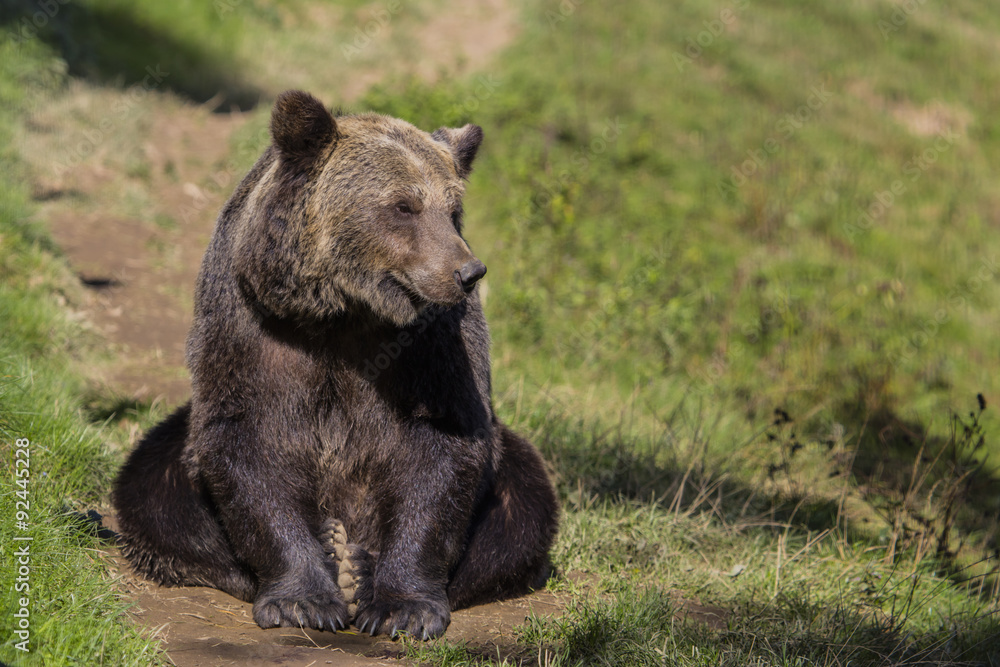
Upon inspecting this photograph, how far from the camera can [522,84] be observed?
42.5 ft

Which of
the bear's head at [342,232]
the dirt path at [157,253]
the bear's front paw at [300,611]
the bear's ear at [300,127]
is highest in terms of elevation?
the bear's ear at [300,127]

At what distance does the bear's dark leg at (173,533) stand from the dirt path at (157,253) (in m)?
0.07

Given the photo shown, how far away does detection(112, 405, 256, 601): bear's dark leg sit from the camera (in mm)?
3975

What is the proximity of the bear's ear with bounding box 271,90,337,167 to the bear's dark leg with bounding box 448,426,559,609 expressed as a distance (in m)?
1.65

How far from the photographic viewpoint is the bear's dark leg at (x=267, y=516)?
3.68 metres

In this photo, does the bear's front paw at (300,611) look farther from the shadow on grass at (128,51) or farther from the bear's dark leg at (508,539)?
the shadow on grass at (128,51)

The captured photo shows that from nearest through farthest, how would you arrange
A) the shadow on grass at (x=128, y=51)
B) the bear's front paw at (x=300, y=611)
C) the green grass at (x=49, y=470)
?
the green grass at (x=49, y=470) < the bear's front paw at (x=300, y=611) < the shadow on grass at (x=128, y=51)

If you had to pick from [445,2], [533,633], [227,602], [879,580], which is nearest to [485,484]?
[533,633]

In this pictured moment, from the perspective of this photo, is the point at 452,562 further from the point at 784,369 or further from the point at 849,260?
the point at 849,260

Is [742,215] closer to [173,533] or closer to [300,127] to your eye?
[300,127]

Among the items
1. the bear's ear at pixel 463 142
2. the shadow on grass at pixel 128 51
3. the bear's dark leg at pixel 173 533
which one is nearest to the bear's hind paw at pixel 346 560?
the bear's dark leg at pixel 173 533

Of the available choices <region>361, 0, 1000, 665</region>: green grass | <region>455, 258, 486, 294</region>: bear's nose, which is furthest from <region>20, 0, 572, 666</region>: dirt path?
<region>455, 258, 486, 294</region>: bear's nose

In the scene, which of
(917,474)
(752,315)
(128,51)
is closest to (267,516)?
(917,474)

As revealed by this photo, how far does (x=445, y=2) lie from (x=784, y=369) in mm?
11232
